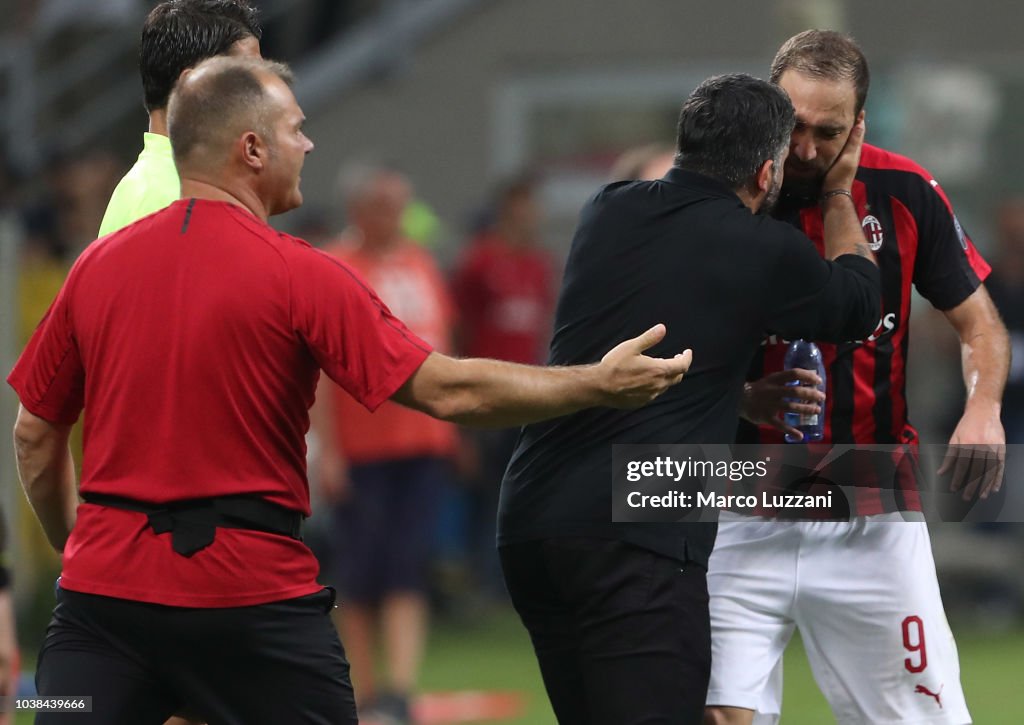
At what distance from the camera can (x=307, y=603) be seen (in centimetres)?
408

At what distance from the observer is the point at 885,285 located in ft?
16.2

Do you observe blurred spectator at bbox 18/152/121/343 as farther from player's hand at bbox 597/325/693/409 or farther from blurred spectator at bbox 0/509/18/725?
player's hand at bbox 597/325/693/409

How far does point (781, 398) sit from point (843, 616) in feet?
2.23

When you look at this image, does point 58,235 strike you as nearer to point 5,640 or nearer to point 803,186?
point 5,640

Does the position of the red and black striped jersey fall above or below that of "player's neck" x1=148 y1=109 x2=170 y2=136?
below

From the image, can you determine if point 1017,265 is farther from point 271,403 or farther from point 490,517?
point 271,403

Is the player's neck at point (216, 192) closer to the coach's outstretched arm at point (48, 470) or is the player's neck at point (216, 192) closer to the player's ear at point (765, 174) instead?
the coach's outstretched arm at point (48, 470)

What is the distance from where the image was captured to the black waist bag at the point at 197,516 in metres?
3.94

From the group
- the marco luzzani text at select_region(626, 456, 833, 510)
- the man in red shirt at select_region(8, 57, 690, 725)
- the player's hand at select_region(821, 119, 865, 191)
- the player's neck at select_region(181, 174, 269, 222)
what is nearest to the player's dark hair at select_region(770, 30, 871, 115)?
the player's hand at select_region(821, 119, 865, 191)

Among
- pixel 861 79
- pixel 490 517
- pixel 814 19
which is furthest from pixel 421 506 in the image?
pixel 814 19

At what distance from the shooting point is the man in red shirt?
3918 mm

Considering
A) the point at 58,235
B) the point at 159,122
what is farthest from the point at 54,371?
the point at 58,235

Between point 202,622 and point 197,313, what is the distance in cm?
69

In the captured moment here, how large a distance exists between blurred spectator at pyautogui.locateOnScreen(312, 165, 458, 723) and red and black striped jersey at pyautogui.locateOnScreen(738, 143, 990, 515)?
3.82 meters
